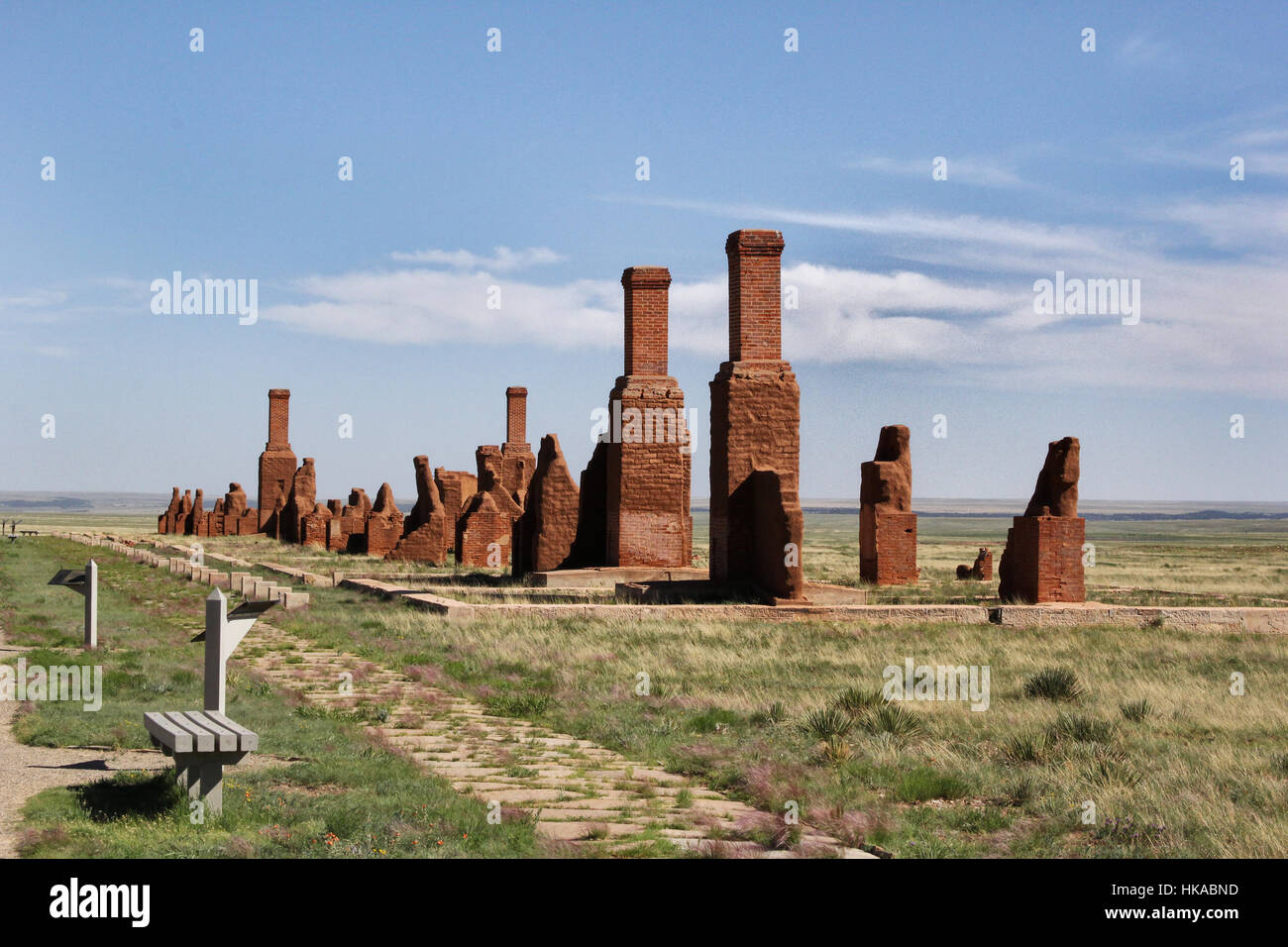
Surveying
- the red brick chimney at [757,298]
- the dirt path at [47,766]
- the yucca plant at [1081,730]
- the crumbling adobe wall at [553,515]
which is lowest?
the yucca plant at [1081,730]

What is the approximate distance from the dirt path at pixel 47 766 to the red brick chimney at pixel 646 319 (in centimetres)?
1654

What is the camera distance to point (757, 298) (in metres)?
21.9

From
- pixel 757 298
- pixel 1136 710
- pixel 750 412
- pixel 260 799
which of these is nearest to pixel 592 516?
pixel 750 412

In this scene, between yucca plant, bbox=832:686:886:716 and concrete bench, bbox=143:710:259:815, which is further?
yucca plant, bbox=832:686:886:716

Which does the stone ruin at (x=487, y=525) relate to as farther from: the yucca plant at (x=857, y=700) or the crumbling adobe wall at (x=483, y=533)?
the yucca plant at (x=857, y=700)

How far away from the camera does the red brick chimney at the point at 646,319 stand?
24703 mm

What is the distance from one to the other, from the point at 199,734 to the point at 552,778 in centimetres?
253

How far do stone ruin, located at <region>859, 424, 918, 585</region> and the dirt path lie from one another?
2129 cm

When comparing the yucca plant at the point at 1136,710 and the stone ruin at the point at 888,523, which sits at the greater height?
the stone ruin at the point at 888,523

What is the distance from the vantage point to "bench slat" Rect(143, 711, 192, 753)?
256 inches

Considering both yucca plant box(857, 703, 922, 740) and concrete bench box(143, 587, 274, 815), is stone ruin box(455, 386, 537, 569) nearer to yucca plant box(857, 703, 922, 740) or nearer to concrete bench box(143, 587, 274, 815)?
yucca plant box(857, 703, 922, 740)

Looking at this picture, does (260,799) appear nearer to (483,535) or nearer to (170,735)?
(170,735)

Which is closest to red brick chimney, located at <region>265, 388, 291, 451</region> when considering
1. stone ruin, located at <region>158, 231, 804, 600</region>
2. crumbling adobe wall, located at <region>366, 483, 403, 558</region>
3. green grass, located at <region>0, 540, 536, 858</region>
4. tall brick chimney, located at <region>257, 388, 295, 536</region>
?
tall brick chimney, located at <region>257, 388, 295, 536</region>

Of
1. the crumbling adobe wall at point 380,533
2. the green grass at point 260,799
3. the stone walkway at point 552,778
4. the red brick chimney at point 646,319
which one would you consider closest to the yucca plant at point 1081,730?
the stone walkway at point 552,778
